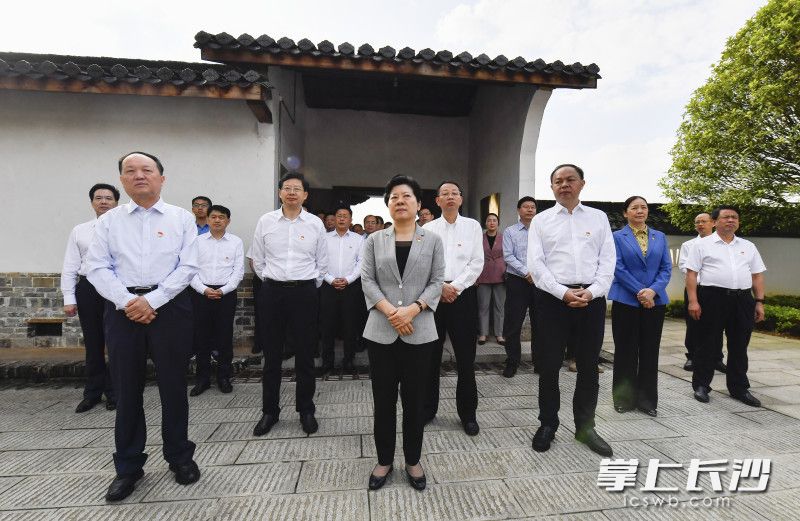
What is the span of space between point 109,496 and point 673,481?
3755 millimetres

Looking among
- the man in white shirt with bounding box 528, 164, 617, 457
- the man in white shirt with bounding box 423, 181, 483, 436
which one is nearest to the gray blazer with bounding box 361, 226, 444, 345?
the man in white shirt with bounding box 423, 181, 483, 436

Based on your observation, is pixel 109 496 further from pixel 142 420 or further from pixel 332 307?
pixel 332 307

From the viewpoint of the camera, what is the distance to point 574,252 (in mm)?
3078

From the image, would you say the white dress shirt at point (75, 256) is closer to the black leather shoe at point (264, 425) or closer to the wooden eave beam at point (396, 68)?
the black leather shoe at point (264, 425)

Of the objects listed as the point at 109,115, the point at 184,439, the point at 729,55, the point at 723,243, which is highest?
the point at 729,55

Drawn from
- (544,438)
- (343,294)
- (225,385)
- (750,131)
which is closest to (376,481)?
(544,438)

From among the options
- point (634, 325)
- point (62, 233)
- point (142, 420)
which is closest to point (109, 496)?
point (142, 420)

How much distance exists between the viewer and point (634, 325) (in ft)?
12.4

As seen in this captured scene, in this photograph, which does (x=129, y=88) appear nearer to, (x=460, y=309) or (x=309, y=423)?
(x=309, y=423)

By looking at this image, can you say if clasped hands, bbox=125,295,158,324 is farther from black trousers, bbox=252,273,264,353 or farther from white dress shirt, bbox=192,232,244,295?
black trousers, bbox=252,273,264,353

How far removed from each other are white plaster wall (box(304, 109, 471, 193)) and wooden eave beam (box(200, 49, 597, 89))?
391 centimetres

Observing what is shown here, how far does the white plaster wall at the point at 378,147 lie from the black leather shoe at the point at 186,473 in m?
7.29

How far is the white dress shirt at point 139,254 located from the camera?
249 cm

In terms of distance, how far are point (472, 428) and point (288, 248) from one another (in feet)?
7.59
